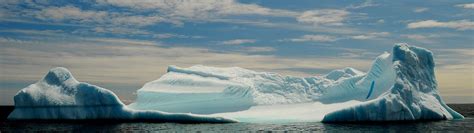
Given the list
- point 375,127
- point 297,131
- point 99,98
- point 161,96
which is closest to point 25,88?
point 99,98

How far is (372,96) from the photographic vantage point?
47875mm

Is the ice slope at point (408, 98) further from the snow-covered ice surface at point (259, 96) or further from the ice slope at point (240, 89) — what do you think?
the ice slope at point (240, 89)

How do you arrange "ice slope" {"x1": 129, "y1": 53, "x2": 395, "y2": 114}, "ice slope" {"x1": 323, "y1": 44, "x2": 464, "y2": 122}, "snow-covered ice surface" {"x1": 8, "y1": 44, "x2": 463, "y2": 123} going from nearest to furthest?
"ice slope" {"x1": 323, "y1": 44, "x2": 464, "y2": 122}
"snow-covered ice surface" {"x1": 8, "y1": 44, "x2": 463, "y2": 123}
"ice slope" {"x1": 129, "y1": 53, "x2": 395, "y2": 114}

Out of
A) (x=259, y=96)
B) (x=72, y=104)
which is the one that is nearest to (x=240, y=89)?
(x=259, y=96)

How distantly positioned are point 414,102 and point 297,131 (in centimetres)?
Result: 1357

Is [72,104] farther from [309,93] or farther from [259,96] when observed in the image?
[309,93]

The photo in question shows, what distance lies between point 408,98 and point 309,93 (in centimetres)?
1173

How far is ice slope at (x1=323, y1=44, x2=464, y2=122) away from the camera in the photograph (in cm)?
4122

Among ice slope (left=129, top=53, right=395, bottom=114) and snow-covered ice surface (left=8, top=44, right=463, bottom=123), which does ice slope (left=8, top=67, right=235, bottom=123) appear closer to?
snow-covered ice surface (left=8, top=44, right=463, bottom=123)

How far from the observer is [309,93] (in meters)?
52.1

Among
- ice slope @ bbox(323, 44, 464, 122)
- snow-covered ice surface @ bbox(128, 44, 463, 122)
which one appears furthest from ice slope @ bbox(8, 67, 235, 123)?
ice slope @ bbox(323, 44, 464, 122)

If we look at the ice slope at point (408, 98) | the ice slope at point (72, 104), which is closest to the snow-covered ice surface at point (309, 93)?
the ice slope at point (408, 98)

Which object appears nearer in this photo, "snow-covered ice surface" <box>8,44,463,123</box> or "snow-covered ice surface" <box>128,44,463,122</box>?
"snow-covered ice surface" <box>128,44,463,122</box>

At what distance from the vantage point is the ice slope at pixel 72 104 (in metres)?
44.0
